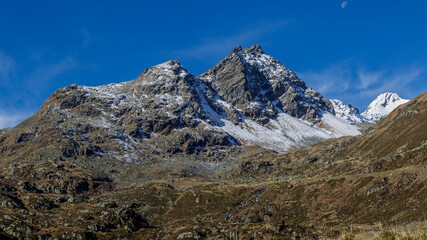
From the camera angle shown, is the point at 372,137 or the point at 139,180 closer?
the point at 372,137

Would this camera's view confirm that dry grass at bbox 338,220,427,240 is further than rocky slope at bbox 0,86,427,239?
No

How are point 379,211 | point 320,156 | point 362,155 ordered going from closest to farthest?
point 379,211
point 362,155
point 320,156

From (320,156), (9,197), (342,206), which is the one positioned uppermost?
(320,156)

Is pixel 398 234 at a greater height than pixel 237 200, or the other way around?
pixel 237 200

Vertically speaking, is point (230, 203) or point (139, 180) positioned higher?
point (139, 180)

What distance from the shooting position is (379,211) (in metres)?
74.4

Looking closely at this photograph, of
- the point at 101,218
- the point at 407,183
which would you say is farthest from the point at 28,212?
the point at 407,183

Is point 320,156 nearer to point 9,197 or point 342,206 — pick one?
point 342,206

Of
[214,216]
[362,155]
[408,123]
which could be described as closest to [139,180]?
[214,216]

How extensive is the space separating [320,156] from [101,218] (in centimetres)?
13442

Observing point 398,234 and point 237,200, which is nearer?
point 398,234

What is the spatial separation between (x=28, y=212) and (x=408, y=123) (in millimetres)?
163209

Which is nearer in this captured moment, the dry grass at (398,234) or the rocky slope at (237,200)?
the dry grass at (398,234)

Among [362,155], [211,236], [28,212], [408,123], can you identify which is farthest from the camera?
[362,155]
